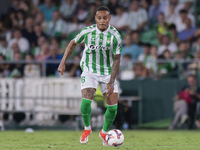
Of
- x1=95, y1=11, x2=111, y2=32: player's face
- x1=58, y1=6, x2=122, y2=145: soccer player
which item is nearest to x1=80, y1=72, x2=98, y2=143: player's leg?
x1=58, y1=6, x2=122, y2=145: soccer player

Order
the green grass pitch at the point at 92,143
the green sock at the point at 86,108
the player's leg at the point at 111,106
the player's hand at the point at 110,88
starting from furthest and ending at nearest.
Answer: the player's leg at the point at 111,106, the green sock at the point at 86,108, the player's hand at the point at 110,88, the green grass pitch at the point at 92,143

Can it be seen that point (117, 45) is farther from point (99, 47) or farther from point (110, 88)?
point (110, 88)

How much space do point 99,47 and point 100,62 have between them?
289 millimetres

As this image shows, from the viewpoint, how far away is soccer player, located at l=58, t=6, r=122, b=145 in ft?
24.4

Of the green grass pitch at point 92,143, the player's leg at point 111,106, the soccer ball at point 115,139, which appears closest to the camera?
the soccer ball at point 115,139

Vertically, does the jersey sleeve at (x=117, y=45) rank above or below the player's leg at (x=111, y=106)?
above

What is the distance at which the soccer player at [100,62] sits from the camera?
7.43 meters

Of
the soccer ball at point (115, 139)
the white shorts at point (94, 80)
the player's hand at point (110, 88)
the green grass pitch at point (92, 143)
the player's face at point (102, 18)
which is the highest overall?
the player's face at point (102, 18)

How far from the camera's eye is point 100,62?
25.0 ft

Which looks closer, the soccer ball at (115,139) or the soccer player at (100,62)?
the soccer ball at (115,139)

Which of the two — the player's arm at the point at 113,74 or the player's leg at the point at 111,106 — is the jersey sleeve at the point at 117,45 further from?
the player's leg at the point at 111,106

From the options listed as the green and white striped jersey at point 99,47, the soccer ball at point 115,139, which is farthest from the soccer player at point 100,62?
the soccer ball at point 115,139

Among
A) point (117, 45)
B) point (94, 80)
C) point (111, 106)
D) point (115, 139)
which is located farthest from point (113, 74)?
point (115, 139)

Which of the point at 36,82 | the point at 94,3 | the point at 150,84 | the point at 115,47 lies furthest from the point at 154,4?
the point at 115,47
